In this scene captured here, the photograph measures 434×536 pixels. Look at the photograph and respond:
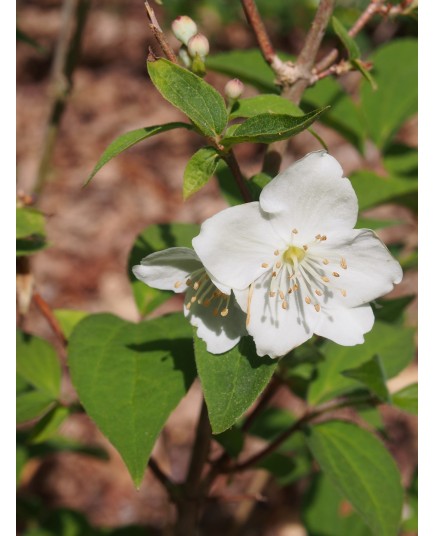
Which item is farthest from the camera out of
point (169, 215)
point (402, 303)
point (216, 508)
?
point (169, 215)

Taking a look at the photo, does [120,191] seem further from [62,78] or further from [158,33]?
[158,33]

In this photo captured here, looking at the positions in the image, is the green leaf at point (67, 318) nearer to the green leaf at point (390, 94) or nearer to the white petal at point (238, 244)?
the white petal at point (238, 244)

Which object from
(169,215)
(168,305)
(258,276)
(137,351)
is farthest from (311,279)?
(169,215)

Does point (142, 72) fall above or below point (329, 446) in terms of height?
above

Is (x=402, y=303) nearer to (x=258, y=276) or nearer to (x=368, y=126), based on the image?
(x=368, y=126)

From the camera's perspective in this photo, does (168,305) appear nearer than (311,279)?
No

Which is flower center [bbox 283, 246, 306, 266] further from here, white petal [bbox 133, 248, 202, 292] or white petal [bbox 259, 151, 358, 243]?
white petal [bbox 133, 248, 202, 292]

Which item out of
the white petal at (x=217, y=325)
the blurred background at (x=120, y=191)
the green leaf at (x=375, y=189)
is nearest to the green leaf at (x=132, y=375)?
the white petal at (x=217, y=325)
